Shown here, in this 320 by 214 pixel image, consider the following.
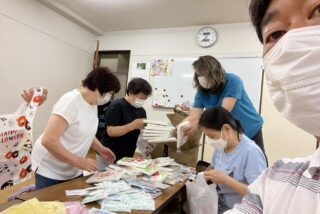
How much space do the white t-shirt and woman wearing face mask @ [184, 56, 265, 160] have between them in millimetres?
792


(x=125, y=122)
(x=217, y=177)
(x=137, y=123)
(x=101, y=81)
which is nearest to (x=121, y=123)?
(x=125, y=122)

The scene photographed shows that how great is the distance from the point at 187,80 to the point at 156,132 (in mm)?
2111

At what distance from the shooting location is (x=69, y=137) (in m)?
1.42

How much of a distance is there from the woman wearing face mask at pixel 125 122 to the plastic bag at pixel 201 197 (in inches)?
30.7

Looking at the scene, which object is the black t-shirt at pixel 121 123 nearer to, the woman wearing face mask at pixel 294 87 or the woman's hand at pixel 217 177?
the woman's hand at pixel 217 177

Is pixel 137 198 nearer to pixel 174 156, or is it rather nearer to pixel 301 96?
pixel 301 96

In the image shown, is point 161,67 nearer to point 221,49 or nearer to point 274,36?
point 221,49

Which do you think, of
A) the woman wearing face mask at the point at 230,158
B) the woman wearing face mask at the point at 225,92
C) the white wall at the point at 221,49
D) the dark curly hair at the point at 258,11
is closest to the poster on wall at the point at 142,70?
the white wall at the point at 221,49

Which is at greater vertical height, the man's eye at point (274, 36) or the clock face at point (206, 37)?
the clock face at point (206, 37)

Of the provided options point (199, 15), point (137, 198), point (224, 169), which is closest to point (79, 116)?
point (137, 198)

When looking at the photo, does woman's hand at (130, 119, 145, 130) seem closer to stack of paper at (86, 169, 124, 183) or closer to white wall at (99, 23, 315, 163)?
stack of paper at (86, 169, 124, 183)

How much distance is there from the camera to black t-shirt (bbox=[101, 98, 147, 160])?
6.78 ft

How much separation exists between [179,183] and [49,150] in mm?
803

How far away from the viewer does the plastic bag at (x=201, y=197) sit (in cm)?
130
